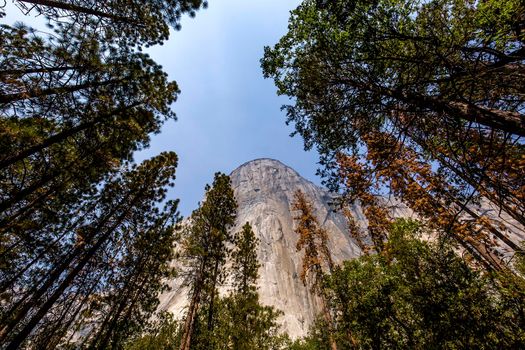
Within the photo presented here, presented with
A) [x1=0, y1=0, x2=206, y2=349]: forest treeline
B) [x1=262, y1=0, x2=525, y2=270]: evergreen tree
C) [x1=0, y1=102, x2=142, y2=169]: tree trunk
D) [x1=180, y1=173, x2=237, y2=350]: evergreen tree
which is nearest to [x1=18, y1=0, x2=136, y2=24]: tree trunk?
[x1=0, y1=0, x2=206, y2=349]: forest treeline

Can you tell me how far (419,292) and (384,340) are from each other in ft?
9.65

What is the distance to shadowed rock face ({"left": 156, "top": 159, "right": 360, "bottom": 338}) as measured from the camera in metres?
47.7

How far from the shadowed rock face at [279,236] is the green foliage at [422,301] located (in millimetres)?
17260

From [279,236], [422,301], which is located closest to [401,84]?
[422,301]

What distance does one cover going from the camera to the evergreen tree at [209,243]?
628 inches

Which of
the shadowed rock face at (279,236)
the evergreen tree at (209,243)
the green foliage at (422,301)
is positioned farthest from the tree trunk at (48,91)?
the shadowed rock face at (279,236)

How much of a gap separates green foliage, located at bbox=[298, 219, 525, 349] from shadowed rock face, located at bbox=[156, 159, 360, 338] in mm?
17260

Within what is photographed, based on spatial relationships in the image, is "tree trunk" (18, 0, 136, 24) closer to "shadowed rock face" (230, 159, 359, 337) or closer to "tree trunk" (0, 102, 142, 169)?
"tree trunk" (0, 102, 142, 169)

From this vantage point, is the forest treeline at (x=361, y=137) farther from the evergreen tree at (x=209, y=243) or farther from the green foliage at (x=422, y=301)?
the evergreen tree at (x=209, y=243)

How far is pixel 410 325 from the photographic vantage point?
9.36m

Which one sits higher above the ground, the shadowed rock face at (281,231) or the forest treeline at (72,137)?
the shadowed rock face at (281,231)

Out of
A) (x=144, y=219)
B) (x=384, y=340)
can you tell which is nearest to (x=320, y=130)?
(x=384, y=340)

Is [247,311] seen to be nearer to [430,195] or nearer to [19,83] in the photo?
[430,195]

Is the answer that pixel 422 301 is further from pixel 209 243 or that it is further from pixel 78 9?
pixel 78 9
